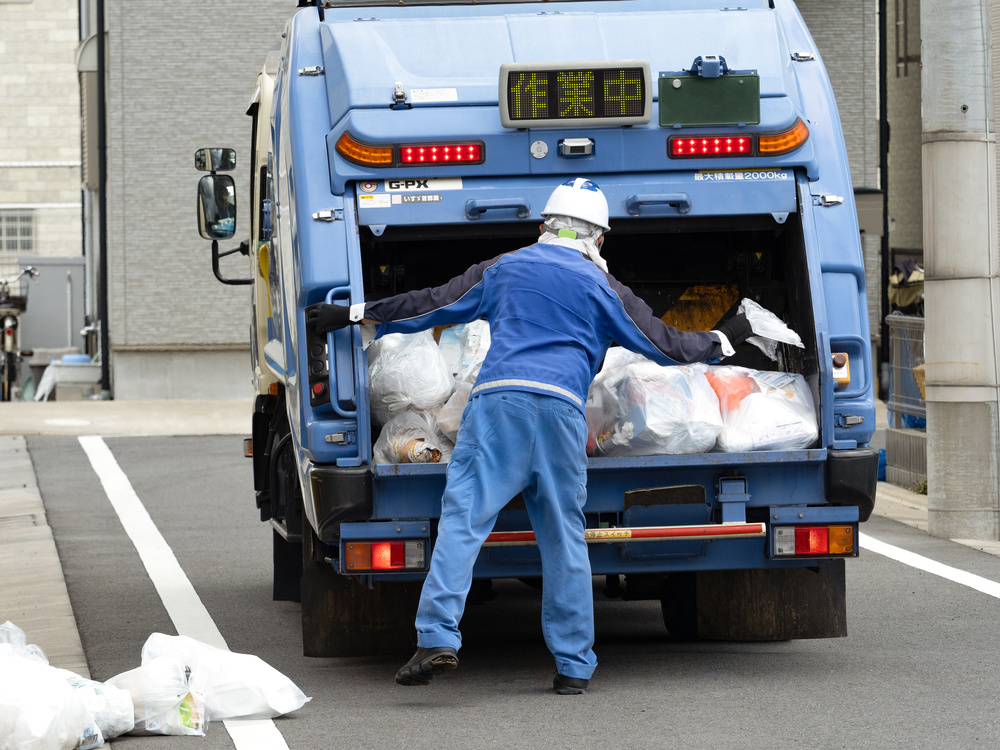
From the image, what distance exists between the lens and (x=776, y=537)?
5816 millimetres

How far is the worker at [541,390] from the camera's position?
5.52 metres

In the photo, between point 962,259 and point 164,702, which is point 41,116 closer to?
point 962,259

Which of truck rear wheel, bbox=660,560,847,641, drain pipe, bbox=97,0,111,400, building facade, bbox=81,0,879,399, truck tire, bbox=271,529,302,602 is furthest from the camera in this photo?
drain pipe, bbox=97,0,111,400

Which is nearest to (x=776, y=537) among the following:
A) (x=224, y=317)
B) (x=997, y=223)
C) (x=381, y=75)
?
(x=381, y=75)

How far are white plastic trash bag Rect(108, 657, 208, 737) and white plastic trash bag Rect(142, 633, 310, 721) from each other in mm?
64

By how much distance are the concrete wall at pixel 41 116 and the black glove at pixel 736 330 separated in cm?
5010

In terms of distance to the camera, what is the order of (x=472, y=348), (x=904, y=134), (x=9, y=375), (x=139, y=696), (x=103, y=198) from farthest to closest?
(x=9, y=375), (x=904, y=134), (x=103, y=198), (x=472, y=348), (x=139, y=696)

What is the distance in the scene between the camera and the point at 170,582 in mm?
8891

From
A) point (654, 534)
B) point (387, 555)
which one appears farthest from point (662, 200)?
point (387, 555)

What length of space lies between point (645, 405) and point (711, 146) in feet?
3.44

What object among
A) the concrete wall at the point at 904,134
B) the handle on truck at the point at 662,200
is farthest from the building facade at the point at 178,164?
the handle on truck at the point at 662,200

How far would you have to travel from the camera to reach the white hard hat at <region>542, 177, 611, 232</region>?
5.76 metres

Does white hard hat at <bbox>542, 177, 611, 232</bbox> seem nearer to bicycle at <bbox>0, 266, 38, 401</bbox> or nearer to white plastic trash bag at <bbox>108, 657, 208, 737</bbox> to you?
white plastic trash bag at <bbox>108, 657, 208, 737</bbox>

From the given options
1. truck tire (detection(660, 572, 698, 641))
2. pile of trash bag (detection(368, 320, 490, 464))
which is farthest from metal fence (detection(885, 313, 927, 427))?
pile of trash bag (detection(368, 320, 490, 464))
